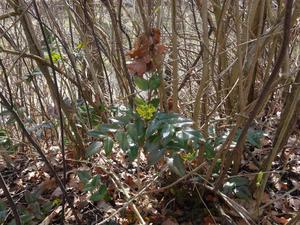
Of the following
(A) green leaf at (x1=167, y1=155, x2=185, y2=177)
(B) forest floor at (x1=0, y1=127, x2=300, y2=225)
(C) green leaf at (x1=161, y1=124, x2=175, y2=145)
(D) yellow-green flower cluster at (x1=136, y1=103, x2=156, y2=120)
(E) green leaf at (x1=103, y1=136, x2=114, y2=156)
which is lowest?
(B) forest floor at (x1=0, y1=127, x2=300, y2=225)

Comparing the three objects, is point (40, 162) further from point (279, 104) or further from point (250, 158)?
point (279, 104)

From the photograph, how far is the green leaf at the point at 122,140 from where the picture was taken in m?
1.43

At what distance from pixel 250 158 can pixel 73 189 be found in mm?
930

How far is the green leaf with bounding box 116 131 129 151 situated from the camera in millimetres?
1432

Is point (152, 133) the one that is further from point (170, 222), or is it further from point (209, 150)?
point (170, 222)

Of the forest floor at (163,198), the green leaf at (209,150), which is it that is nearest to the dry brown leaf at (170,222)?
the forest floor at (163,198)

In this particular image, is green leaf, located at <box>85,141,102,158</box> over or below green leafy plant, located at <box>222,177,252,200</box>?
over

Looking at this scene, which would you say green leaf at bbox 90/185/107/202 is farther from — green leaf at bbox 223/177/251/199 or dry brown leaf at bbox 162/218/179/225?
green leaf at bbox 223/177/251/199

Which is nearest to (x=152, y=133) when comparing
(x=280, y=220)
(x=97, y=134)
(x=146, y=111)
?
(x=146, y=111)

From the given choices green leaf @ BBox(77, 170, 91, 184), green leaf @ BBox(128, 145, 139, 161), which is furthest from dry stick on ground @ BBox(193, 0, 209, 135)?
green leaf @ BBox(77, 170, 91, 184)

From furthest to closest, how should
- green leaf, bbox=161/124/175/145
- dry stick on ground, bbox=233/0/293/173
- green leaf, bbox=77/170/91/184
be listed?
1. green leaf, bbox=77/170/91/184
2. green leaf, bbox=161/124/175/145
3. dry stick on ground, bbox=233/0/293/173

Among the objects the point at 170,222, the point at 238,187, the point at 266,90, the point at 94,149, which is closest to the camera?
the point at 266,90

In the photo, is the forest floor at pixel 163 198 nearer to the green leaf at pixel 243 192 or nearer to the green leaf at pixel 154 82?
the green leaf at pixel 243 192

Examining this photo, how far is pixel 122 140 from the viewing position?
1437mm
